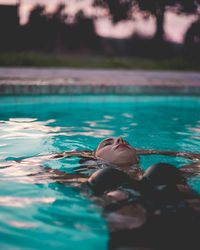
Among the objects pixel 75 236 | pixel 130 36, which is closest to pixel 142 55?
pixel 130 36

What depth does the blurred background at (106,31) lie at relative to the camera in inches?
572

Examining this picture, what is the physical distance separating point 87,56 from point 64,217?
12894 millimetres

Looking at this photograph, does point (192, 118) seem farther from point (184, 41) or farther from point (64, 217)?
point (184, 41)

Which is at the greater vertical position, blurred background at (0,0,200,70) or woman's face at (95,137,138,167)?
blurred background at (0,0,200,70)

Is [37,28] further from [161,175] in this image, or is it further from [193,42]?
[161,175]

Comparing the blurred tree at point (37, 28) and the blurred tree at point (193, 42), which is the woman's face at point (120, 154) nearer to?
the blurred tree at point (37, 28)

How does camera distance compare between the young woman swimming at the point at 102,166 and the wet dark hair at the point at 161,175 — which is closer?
the wet dark hair at the point at 161,175

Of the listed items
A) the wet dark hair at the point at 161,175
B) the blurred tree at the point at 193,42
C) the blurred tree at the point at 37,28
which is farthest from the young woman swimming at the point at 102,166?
the blurred tree at the point at 193,42

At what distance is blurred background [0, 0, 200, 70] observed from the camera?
14.5m

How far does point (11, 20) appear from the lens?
47.5 ft

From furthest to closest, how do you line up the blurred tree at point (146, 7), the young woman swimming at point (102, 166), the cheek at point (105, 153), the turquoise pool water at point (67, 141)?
the blurred tree at point (146, 7) → the cheek at point (105, 153) → the young woman swimming at point (102, 166) → the turquoise pool water at point (67, 141)

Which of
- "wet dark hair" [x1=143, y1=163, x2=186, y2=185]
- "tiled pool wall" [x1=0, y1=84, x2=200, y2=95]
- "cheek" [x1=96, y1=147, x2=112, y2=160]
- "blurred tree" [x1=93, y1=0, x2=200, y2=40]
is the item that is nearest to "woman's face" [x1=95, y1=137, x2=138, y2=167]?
"cheek" [x1=96, y1=147, x2=112, y2=160]

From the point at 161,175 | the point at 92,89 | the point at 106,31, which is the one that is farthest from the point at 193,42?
the point at 161,175

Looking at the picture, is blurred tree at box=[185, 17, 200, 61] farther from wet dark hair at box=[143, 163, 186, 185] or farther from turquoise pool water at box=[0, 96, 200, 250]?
wet dark hair at box=[143, 163, 186, 185]
